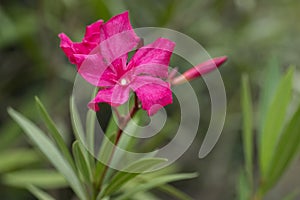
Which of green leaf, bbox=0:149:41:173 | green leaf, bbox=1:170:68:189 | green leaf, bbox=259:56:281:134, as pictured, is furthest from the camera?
green leaf, bbox=0:149:41:173

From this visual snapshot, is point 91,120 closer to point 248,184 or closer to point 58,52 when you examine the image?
point 248,184

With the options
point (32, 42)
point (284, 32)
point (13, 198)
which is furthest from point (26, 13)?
point (284, 32)

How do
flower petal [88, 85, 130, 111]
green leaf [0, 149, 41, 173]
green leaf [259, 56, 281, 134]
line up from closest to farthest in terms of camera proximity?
1. flower petal [88, 85, 130, 111]
2. green leaf [259, 56, 281, 134]
3. green leaf [0, 149, 41, 173]

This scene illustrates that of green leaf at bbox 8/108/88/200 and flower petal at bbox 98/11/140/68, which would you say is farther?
green leaf at bbox 8/108/88/200

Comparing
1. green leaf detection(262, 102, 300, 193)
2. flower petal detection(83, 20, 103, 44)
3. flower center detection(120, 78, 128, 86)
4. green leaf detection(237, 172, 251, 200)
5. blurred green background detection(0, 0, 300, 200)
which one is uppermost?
flower petal detection(83, 20, 103, 44)

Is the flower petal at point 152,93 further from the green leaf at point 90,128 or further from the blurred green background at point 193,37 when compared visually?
the blurred green background at point 193,37

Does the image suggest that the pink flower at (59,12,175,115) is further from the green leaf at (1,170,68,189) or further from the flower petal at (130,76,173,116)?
the green leaf at (1,170,68,189)

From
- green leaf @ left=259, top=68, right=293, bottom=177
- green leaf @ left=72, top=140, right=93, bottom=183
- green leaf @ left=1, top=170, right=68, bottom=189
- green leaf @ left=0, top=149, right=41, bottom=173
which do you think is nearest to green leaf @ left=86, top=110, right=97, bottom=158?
green leaf @ left=72, top=140, right=93, bottom=183
